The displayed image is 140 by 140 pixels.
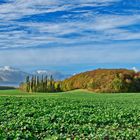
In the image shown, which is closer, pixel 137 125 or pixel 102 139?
pixel 102 139

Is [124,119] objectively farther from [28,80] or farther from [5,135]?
[28,80]

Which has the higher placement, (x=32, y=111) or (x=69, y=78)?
(x=69, y=78)

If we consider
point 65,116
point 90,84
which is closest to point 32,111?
point 65,116

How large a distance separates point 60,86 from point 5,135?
306 feet

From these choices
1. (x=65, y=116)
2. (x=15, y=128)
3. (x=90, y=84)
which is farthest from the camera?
(x=90, y=84)

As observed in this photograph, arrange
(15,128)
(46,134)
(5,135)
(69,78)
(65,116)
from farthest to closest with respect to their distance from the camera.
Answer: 1. (69,78)
2. (65,116)
3. (15,128)
4. (46,134)
5. (5,135)

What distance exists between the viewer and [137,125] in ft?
80.5

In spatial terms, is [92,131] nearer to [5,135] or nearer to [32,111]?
[5,135]

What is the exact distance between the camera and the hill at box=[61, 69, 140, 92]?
102850 mm

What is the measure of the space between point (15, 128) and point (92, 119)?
5.80 metres

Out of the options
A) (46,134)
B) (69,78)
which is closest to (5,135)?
(46,134)

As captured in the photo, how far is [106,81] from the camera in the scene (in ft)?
347

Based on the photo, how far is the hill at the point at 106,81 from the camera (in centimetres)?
10285

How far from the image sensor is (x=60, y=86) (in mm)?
109688
